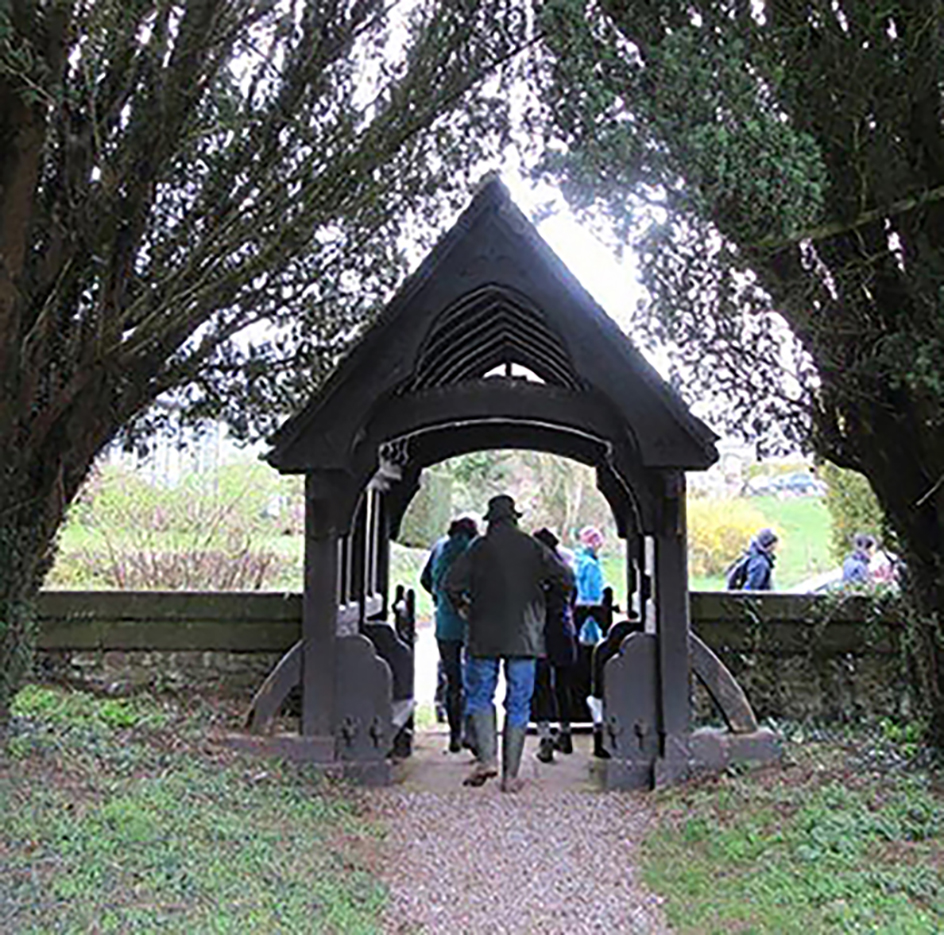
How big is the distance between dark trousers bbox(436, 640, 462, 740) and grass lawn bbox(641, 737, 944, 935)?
2176 millimetres

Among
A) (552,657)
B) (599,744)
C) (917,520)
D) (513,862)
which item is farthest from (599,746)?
(917,520)

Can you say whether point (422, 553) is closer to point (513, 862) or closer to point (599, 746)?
point (599, 746)

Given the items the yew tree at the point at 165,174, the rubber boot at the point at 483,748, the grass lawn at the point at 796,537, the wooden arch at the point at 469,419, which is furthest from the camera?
the grass lawn at the point at 796,537

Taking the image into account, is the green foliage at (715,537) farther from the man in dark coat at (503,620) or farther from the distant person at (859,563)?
the man in dark coat at (503,620)

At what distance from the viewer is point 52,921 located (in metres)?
3.78

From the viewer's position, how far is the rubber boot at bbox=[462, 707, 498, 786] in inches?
274

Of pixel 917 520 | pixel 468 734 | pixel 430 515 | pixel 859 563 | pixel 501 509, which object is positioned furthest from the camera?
pixel 430 515

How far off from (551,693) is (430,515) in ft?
42.5

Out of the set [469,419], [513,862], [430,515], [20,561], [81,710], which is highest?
[430,515]

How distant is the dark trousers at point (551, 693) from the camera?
321 inches

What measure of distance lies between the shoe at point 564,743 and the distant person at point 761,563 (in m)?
2.78

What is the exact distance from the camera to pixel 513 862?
210 inches

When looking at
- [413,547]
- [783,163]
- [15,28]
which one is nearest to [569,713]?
[783,163]

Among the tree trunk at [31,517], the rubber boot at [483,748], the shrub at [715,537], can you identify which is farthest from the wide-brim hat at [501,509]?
the shrub at [715,537]
